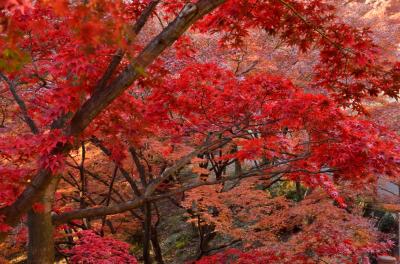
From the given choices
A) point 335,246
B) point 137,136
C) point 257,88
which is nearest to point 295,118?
point 257,88

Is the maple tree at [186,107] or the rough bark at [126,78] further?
the maple tree at [186,107]

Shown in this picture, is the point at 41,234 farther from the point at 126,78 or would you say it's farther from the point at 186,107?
the point at 126,78

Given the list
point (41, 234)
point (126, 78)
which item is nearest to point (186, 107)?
point (126, 78)

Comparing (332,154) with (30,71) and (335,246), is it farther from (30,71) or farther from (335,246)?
(30,71)

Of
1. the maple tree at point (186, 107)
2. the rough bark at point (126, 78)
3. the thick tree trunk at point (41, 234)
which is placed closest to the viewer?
the rough bark at point (126, 78)

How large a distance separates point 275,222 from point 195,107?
4.04m

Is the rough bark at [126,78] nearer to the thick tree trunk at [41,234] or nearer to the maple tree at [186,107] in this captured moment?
the maple tree at [186,107]

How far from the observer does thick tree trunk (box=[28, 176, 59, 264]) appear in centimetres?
521

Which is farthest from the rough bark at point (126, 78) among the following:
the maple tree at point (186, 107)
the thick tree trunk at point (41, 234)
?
the thick tree trunk at point (41, 234)

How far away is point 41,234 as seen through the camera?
17.2 feet

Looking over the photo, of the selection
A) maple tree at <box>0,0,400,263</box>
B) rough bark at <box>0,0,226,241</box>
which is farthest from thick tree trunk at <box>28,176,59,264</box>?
rough bark at <box>0,0,226,241</box>

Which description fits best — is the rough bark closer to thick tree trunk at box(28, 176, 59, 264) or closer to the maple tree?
the maple tree

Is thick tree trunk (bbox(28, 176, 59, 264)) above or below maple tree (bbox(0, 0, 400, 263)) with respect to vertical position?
below

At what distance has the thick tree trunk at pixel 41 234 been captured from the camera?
521 cm
